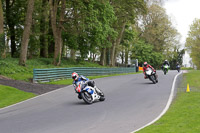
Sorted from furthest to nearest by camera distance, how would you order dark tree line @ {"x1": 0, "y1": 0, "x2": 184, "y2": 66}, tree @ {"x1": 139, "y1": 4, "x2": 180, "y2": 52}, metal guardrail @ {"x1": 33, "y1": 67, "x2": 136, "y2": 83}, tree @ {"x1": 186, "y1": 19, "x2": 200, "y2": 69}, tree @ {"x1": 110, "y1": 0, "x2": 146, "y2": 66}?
tree @ {"x1": 186, "y1": 19, "x2": 200, "y2": 69}
tree @ {"x1": 139, "y1": 4, "x2": 180, "y2": 52}
tree @ {"x1": 110, "y1": 0, "x2": 146, "y2": 66}
dark tree line @ {"x1": 0, "y1": 0, "x2": 184, "y2": 66}
metal guardrail @ {"x1": 33, "y1": 67, "x2": 136, "y2": 83}

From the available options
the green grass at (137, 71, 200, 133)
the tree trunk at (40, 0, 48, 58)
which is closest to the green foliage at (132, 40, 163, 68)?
the tree trunk at (40, 0, 48, 58)

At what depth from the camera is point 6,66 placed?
25.7 meters

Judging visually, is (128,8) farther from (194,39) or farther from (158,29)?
(194,39)

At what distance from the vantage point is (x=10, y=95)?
1755 centimetres

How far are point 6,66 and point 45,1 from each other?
1563cm

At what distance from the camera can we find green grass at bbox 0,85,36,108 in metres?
15.7

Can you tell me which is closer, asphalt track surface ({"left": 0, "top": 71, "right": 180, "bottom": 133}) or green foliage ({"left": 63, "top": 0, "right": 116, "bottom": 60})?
asphalt track surface ({"left": 0, "top": 71, "right": 180, "bottom": 133})

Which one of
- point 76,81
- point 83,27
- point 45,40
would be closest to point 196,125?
point 76,81

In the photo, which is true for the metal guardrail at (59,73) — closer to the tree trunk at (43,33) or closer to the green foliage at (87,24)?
the green foliage at (87,24)

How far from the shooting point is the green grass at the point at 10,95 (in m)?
15.7

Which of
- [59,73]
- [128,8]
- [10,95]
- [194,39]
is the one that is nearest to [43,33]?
[128,8]

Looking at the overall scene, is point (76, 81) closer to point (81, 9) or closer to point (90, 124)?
point (90, 124)

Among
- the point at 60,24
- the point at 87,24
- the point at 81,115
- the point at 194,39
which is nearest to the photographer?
the point at 81,115

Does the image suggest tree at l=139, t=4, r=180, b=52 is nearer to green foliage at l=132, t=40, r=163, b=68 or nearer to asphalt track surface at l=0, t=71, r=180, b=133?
green foliage at l=132, t=40, r=163, b=68
